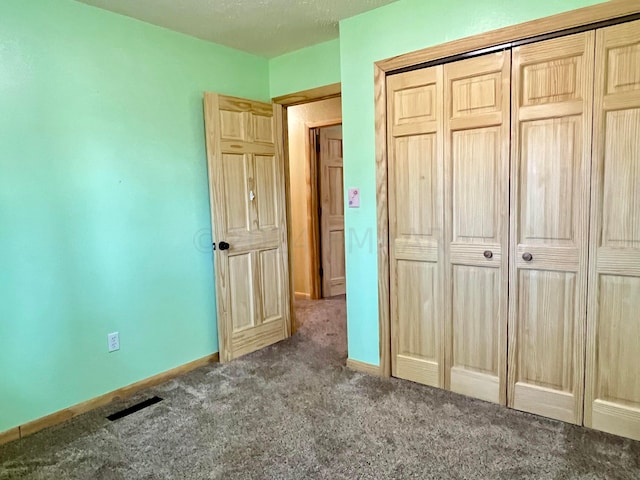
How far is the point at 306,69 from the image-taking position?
338 cm

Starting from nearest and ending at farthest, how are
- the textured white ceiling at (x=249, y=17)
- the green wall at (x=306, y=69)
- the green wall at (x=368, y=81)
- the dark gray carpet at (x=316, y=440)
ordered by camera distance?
the dark gray carpet at (x=316, y=440), the green wall at (x=368, y=81), the textured white ceiling at (x=249, y=17), the green wall at (x=306, y=69)

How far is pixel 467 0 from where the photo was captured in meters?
2.33

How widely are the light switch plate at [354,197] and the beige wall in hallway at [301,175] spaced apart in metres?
2.08

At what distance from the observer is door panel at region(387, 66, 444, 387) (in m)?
2.53

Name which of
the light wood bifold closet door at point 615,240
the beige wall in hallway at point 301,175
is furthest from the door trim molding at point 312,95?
the light wood bifold closet door at point 615,240

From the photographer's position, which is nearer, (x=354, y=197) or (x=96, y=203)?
(x=96, y=203)

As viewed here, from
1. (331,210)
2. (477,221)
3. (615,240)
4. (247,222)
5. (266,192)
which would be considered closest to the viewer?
(615,240)

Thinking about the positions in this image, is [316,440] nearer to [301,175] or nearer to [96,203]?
[96,203]

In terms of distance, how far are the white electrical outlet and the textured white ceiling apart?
205 cm

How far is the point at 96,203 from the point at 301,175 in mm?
2837

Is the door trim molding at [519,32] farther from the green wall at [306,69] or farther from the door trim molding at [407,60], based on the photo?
the green wall at [306,69]

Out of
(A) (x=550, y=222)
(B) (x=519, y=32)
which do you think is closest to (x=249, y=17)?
(B) (x=519, y=32)

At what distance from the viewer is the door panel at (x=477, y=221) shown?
90.6 inches

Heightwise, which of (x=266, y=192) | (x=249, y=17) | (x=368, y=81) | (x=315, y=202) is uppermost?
(x=249, y=17)
